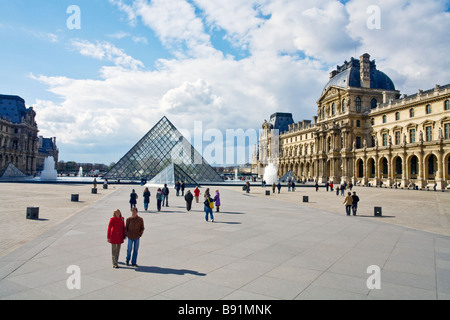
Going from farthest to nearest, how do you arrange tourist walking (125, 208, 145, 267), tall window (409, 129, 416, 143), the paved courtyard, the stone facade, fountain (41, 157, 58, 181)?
the stone facade → fountain (41, 157, 58, 181) → tall window (409, 129, 416, 143) → tourist walking (125, 208, 145, 267) → the paved courtyard

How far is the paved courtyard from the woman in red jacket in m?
0.29

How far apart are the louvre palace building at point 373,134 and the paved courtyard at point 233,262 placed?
35.8m

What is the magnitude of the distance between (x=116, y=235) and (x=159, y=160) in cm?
4322

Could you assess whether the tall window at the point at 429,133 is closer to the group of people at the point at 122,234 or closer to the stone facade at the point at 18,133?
the group of people at the point at 122,234

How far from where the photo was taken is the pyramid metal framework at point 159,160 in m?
48.0

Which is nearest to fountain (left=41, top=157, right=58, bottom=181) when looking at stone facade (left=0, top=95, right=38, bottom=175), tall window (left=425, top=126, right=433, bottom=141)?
stone facade (left=0, top=95, right=38, bottom=175)

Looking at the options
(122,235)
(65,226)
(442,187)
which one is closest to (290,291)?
(122,235)

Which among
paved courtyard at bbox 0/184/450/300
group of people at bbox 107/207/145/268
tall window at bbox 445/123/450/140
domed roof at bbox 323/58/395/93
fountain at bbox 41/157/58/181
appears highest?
domed roof at bbox 323/58/395/93

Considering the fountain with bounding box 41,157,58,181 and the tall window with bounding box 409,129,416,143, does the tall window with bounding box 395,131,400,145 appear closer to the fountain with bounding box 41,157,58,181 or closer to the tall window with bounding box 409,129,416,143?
the tall window with bounding box 409,129,416,143

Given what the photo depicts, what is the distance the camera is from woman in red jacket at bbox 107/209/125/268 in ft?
19.5

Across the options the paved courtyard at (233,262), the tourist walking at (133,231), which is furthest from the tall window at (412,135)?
the tourist walking at (133,231)

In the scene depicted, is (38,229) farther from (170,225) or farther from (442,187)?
(442,187)
